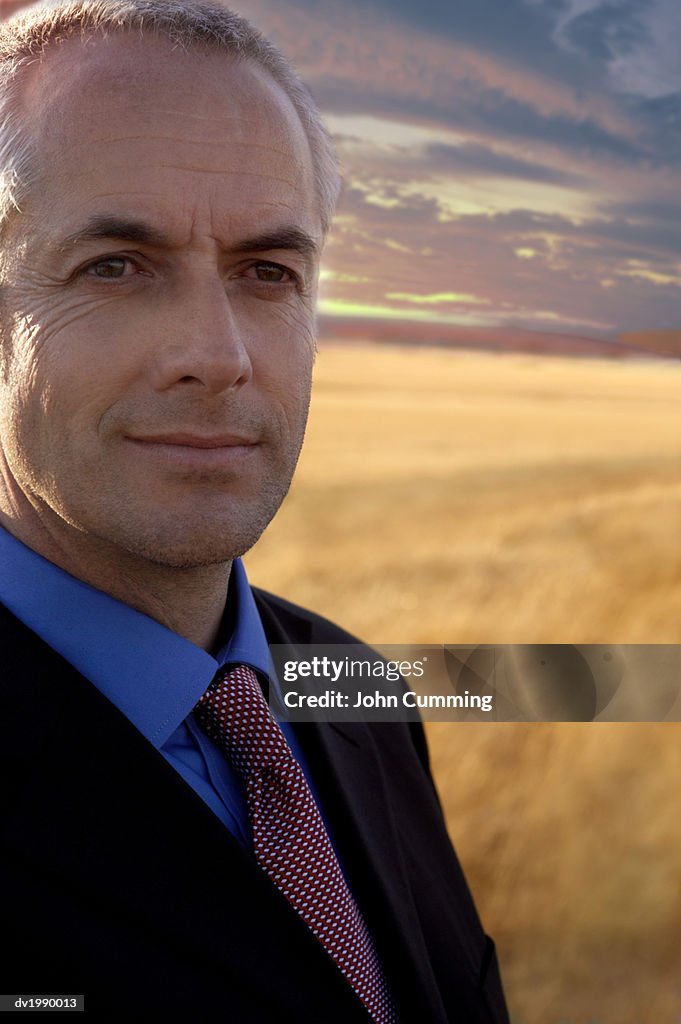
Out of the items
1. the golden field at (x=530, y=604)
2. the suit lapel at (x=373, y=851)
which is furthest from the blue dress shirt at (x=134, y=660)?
the golden field at (x=530, y=604)

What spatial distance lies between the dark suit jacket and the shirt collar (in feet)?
0.13

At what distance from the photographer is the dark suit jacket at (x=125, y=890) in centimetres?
86

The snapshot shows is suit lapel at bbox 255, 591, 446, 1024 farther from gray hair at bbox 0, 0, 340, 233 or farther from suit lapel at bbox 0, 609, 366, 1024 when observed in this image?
gray hair at bbox 0, 0, 340, 233

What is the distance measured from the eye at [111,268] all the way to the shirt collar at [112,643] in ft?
1.07

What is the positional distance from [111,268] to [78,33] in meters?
0.27

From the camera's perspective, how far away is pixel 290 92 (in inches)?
46.3

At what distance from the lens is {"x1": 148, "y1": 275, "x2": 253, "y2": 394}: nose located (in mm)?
983

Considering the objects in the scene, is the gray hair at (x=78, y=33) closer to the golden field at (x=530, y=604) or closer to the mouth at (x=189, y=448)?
the mouth at (x=189, y=448)

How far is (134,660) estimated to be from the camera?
1054 mm

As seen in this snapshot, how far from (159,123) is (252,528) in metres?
→ 0.46

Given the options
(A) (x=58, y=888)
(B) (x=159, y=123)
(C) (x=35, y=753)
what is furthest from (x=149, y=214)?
(A) (x=58, y=888)

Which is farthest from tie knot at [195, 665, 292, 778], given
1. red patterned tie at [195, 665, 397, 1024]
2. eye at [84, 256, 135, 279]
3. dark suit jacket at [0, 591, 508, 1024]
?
eye at [84, 256, 135, 279]

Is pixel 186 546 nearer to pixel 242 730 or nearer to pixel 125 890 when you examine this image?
pixel 242 730

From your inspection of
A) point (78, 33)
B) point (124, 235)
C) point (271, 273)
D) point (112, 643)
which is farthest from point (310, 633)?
point (78, 33)
